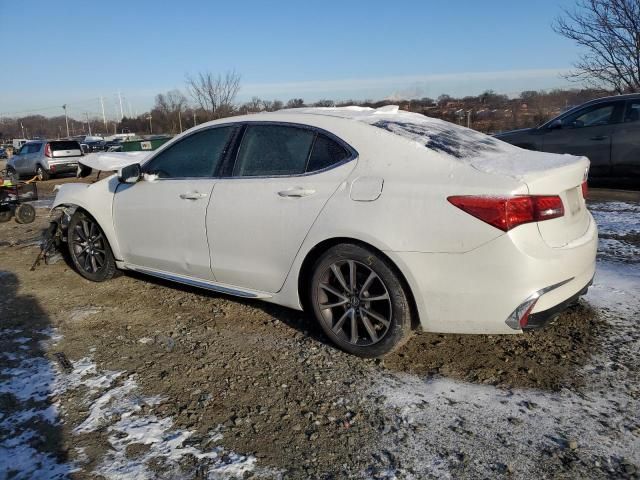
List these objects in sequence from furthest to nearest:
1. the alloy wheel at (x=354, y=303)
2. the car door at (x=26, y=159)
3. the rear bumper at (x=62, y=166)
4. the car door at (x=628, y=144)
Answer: the car door at (x=26, y=159) → the rear bumper at (x=62, y=166) → the car door at (x=628, y=144) → the alloy wheel at (x=354, y=303)

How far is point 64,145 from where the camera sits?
20797mm

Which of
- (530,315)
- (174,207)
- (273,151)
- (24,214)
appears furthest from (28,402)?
(24,214)

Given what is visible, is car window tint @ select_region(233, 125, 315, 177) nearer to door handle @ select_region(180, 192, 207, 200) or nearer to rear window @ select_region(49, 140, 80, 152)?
door handle @ select_region(180, 192, 207, 200)

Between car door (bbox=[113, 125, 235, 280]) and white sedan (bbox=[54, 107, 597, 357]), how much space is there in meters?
0.01

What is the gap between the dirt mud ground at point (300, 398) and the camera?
2.27 m

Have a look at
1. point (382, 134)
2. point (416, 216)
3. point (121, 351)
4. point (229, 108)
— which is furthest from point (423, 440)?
point (229, 108)

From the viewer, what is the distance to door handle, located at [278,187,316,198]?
3.27m

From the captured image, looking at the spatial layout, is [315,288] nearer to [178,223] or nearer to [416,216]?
[416,216]

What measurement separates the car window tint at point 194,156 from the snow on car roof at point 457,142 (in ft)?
2.00

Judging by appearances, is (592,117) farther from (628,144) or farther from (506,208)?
(506,208)

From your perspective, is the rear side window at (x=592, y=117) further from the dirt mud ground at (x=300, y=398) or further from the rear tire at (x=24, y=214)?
the rear tire at (x=24, y=214)

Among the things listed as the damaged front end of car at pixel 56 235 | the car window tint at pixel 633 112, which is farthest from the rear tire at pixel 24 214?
the car window tint at pixel 633 112

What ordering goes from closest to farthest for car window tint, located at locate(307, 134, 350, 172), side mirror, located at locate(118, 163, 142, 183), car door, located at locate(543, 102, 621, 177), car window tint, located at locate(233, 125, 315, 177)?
car window tint, located at locate(307, 134, 350, 172)
car window tint, located at locate(233, 125, 315, 177)
side mirror, located at locate(118, 163, 142, 183)
car door, located at locate(543, 102, 621, 177)

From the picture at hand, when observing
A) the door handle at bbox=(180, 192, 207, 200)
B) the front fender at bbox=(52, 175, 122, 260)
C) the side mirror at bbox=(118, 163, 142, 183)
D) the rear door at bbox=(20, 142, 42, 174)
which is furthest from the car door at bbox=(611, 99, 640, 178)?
the rear door at bbox=(20, 142, 42, 174)
